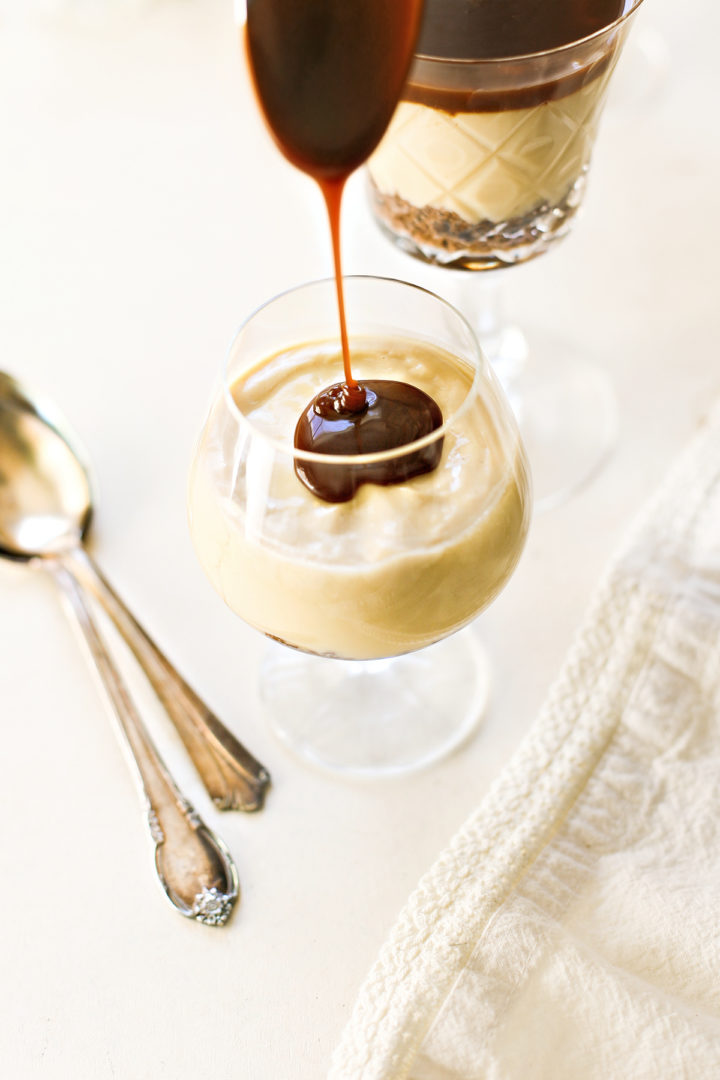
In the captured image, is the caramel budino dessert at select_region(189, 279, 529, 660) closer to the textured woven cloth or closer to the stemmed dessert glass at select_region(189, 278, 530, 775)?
the stemmed dessert glass at select_region(189, 278, 530, 775)

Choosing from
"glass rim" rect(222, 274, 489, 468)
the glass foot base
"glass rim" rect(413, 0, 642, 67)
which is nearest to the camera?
"glass rim" rect(222, 274, 489, 468)

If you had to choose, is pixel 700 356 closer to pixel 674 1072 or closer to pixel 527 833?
pixel 527 833

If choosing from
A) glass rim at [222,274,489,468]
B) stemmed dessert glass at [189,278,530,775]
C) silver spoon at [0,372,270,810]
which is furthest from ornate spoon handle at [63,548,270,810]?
glass rim at [222,274,489,468]

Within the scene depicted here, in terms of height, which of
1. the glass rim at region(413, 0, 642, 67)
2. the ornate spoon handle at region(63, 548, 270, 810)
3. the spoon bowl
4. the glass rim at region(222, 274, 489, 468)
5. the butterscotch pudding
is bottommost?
the ornate spoon handle at region(63, 548, 270, 810)

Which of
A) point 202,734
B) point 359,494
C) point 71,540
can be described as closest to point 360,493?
point 359,494

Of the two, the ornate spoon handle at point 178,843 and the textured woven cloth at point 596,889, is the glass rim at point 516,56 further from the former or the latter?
the ornate spoon handle at point 178,843

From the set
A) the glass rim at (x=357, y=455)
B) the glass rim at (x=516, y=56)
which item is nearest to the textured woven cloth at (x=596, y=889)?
the glass rim at (x=357, y=455)
